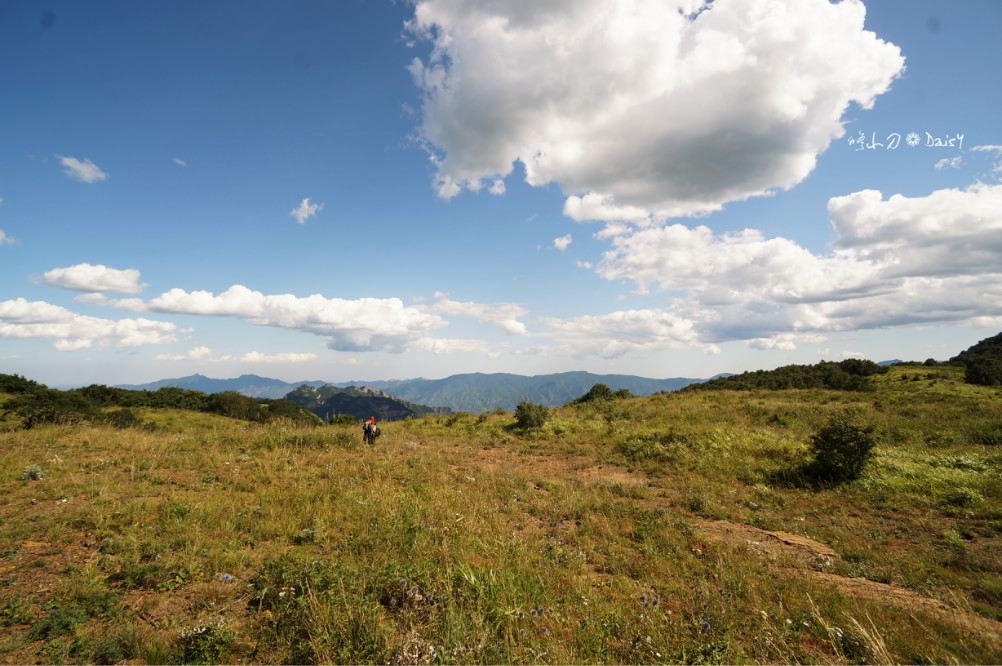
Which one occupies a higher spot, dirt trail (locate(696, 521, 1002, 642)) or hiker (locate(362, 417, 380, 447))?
hiker (locate(362, 417, 380, 447))

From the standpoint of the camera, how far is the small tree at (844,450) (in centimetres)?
1094

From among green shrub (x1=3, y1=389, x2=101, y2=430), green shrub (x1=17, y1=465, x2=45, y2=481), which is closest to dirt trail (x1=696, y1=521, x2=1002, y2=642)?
green shrub (x1=17, y1=465, x2=45, y2=481)

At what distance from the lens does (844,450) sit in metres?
11.1

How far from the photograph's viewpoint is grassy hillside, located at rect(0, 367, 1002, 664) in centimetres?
400

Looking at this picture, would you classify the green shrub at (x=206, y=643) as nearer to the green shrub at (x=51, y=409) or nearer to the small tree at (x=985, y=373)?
the green shrub at (x=51, y=409)

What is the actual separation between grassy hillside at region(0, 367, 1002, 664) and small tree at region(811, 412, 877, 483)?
0.53 m

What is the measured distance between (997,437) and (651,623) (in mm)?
19362

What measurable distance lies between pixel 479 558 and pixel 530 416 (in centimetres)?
1608

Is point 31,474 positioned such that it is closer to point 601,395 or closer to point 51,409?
point 51,409

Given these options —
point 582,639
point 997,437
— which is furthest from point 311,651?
point 997,437

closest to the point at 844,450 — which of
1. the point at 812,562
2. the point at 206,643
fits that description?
the point at 812,562

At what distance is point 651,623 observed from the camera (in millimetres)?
4262

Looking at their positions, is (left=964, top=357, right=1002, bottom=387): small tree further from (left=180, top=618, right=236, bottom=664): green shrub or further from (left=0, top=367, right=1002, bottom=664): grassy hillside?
(left=180, top=618, right=236, bottom=664): green shrub

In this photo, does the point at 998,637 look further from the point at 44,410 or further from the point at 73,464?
the point at 44,410
